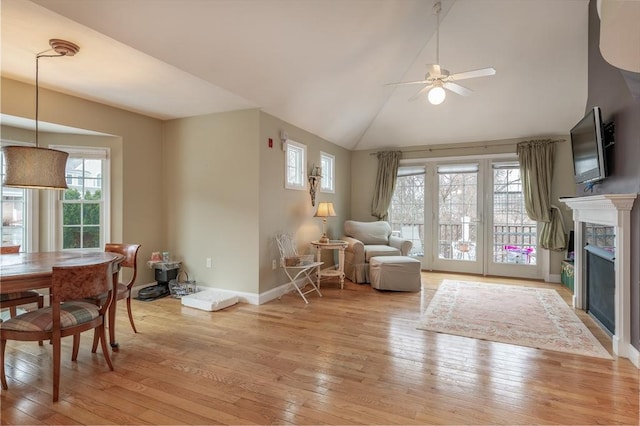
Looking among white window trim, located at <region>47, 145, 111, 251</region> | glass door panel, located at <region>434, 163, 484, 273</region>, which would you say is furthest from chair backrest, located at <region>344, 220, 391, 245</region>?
white window trim, located at <region>47, 145, 111, 251</region>

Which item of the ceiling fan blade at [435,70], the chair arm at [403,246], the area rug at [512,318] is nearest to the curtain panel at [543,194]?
the area rug at [512,318]

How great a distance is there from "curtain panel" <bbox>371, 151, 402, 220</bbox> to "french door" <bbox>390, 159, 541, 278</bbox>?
232 mm

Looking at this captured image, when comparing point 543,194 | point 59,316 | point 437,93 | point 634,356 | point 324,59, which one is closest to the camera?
point 59,316

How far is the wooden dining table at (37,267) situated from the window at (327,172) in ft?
11.8

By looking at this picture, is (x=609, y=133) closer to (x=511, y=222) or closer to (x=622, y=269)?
(x=622, y=269)

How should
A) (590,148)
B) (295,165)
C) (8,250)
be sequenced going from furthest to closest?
(295,165) → (590,148) → (8,250)

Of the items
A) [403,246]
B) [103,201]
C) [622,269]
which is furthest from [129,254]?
[622,269]

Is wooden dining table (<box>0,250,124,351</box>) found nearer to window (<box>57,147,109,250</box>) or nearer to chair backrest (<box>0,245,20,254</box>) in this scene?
chair backrest (<box>0,245,20,254</box>)

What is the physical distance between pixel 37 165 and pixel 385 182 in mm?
5224

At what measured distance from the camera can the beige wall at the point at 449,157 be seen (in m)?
5.25

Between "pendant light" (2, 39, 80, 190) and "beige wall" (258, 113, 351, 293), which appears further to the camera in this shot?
"beige wall" (258, 113, 351, 293)

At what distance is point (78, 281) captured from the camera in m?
2.06

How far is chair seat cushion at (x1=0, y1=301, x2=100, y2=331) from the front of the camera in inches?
80.0

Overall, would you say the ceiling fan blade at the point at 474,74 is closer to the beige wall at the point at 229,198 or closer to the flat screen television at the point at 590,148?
the flat screen television at the point at 590,148
